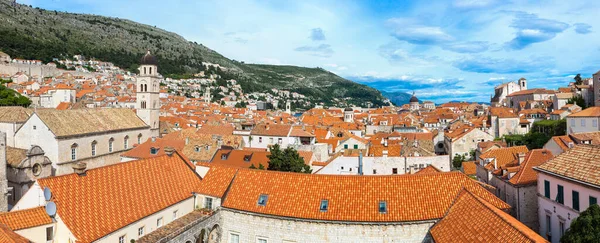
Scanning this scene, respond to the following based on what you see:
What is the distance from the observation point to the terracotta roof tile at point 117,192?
677 inches

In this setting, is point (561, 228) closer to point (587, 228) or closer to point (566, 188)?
point (566, 188)

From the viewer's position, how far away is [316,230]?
19.5 metres

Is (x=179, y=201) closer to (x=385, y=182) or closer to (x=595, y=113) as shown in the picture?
(x=385, y=182)

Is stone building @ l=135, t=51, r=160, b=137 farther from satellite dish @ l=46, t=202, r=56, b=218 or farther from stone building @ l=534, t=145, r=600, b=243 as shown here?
stone building @ l=534, t=145, r=600, b=243

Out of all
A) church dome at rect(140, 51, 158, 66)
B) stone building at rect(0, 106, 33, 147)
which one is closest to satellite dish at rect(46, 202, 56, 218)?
stone building at rect(0, 106, 33, 147)

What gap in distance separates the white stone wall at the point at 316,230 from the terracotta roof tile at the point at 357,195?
390 mm

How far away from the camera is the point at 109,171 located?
20.8 metres

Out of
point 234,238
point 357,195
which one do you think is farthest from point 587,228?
point 234,238

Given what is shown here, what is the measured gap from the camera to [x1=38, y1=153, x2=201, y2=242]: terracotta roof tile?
17.2 meters

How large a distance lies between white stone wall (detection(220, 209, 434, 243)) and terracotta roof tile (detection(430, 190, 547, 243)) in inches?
50.6

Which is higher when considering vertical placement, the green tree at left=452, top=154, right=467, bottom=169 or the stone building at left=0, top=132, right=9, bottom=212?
the stone building at left=0, top=132, right=9, bottom=212

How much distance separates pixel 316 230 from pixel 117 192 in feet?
34.0

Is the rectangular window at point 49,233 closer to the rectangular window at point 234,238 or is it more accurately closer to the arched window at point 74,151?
the rectangular window at point 234,238

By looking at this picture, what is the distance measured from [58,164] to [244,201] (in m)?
25.0
